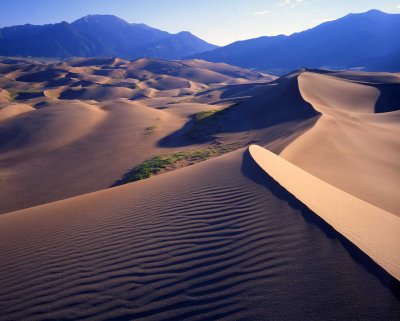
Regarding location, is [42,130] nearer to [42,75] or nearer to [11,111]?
[11,111]

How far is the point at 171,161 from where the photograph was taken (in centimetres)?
1287

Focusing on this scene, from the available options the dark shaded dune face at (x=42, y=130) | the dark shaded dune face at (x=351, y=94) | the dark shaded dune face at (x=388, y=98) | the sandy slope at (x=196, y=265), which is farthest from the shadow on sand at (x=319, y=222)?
the dark shaded dune face at (x=388, y=98)

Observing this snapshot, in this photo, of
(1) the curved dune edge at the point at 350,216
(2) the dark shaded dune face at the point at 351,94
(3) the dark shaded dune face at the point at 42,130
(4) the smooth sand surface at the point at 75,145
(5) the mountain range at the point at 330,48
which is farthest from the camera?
(5) the mountain range at the point at 330,48

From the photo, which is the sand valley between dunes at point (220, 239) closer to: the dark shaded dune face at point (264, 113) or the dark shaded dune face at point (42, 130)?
the dark shaded dune face at point (264, 113)

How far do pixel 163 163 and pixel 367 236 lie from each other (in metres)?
9.11

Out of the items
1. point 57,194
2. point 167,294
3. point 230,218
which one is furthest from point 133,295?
point 57,194

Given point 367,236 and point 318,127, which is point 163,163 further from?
point 367,236

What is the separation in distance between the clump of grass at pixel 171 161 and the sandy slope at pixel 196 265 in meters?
5.49

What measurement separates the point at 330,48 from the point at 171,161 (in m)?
160

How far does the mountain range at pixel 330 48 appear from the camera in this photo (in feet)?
452

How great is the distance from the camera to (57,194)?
37.9 ft

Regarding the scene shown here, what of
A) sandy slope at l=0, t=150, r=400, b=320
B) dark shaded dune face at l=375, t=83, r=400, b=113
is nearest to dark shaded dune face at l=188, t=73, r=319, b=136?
dark shaded dune face at l=375, t=83, r=400, b=113

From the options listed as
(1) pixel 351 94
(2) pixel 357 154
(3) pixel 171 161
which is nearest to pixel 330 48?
(1) pixel 351 94

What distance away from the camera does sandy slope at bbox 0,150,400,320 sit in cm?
318
